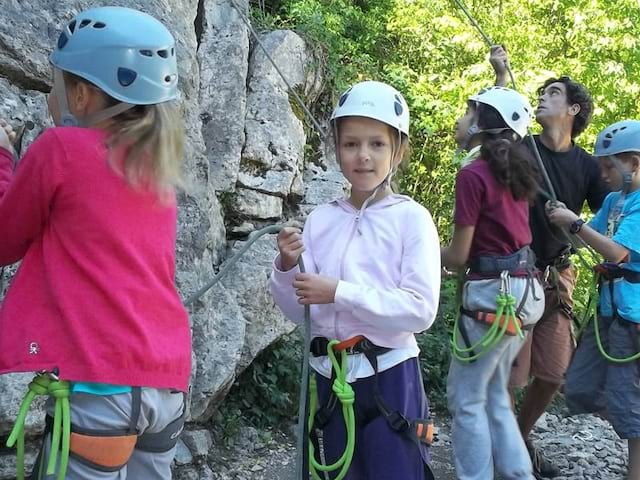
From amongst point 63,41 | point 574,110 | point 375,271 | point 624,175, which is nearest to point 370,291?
point 375,271

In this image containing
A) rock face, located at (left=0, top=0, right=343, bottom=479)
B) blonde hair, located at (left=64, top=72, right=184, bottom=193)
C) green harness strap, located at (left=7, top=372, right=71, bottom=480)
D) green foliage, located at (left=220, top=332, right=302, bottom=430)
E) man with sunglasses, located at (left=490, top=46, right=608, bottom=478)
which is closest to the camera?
green harness strap, located at (left=7, top=372, right=71, bottom=480)

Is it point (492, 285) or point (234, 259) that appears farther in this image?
point (492, 285)

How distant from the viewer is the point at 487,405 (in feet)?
11.8

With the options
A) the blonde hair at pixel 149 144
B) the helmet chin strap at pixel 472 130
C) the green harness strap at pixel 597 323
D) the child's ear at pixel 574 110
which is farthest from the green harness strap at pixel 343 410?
the child's ear at pixel 574 110

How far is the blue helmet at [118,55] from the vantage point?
2006 millimetres

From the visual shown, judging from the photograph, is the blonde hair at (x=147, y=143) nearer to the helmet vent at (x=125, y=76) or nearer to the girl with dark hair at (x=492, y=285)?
the helmet vent at (x=125, y=76)

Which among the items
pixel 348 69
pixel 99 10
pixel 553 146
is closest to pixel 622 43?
pixel 348 69

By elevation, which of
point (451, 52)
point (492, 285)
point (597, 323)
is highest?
point (451, 52)

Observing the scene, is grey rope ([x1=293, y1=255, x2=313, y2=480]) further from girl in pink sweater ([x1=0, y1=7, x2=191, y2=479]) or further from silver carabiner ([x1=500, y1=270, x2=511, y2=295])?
silver carabiner ([x1=500, y1=270, x2=511, y2=295])

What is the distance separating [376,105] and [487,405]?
179 cm

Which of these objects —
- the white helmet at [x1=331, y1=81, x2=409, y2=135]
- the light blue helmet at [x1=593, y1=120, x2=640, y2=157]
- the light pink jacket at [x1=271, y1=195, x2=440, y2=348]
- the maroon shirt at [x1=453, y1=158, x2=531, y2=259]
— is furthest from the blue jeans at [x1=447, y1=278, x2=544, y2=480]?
the white helmet at [x1=331, y1=81, x2=409, y2=135]

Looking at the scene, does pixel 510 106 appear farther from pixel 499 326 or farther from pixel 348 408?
pixel 348 408

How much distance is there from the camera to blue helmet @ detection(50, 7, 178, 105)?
2.01m

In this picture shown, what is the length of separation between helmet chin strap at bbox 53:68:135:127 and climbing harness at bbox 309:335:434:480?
3.35 feet
